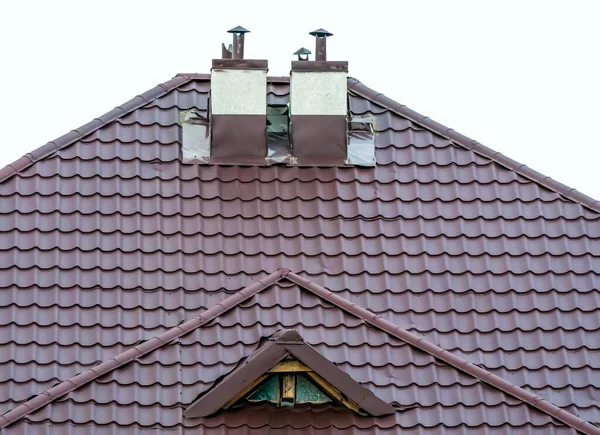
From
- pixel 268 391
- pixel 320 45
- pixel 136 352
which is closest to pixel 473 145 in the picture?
pixel 320 45

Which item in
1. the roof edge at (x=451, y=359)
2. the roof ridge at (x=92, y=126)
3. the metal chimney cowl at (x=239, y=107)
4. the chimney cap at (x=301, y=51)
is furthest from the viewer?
the chimney cap at (x=301, y=51)

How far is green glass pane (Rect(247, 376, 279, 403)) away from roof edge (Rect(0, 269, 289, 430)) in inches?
33.8

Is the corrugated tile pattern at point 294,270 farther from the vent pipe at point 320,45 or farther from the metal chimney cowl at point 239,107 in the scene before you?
the vent pipe at point 320,45

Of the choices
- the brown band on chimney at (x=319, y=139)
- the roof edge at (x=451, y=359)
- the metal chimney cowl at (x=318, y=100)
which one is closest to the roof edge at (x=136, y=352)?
the roof edge at (x=451, y=359)

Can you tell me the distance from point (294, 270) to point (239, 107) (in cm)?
206

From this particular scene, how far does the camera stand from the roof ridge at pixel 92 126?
14.0 m

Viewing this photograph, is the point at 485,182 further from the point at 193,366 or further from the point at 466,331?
the point at 193,366

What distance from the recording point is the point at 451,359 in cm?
1235

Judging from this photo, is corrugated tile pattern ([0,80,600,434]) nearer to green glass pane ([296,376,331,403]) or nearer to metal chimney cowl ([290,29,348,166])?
green glass pane ([296,376,331,403])

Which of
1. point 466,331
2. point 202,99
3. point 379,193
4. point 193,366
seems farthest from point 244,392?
point 202,99

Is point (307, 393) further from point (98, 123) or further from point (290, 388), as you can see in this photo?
point (98, 123)

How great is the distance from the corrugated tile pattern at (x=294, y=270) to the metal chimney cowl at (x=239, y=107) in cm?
30

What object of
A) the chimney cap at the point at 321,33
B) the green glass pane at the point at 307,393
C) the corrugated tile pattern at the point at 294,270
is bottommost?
the green glass pane at the point at 307,393

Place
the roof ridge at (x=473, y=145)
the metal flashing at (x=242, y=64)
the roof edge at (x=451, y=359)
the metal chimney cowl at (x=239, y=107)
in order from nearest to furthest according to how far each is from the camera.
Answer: the roof edge at (x=451, y=359) < the roof ridge at (x=473, y=145) < the metal chimney cowl at (x=239, y=107) < the metal flashing at (x=242, y=64)
